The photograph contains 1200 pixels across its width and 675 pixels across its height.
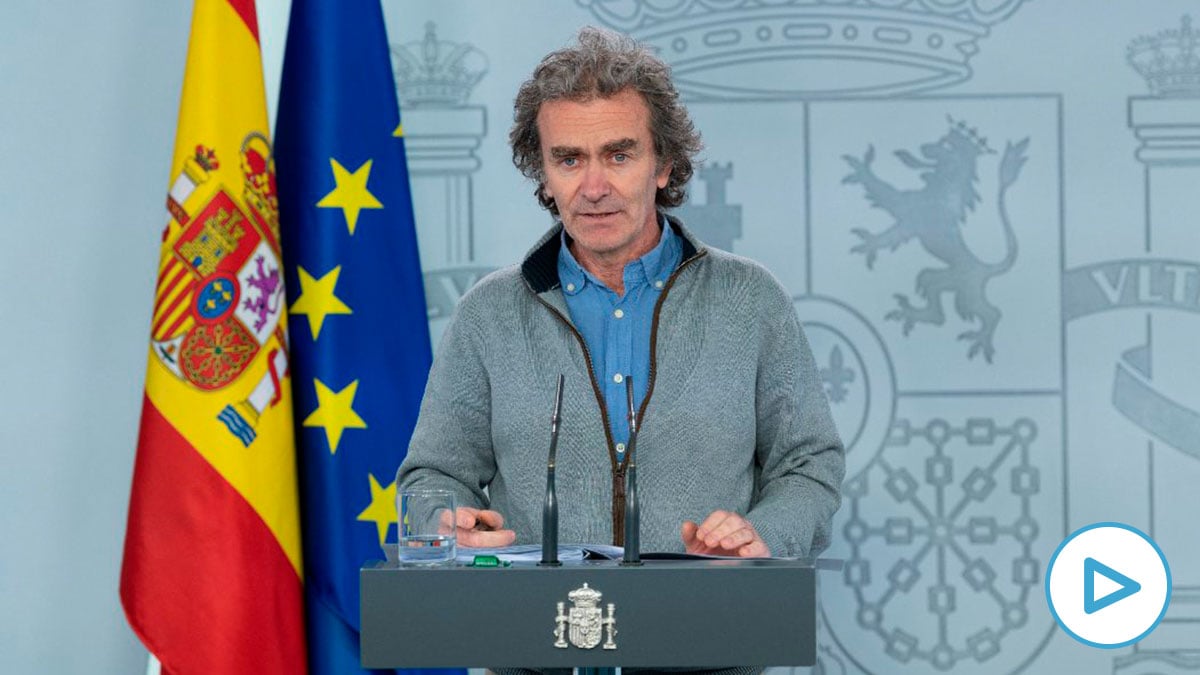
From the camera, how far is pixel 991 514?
3.15 meters

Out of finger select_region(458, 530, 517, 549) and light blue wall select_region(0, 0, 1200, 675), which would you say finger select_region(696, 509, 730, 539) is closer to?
finger select_region(458, 530, 517, 549)

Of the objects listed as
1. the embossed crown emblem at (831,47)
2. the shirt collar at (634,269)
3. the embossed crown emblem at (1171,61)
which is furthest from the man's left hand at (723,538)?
the embossed crown emblem at (1171,61)

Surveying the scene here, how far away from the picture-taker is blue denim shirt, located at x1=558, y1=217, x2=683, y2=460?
1.94m

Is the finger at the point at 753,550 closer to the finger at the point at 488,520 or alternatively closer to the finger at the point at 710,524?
the finger at the point at 710,524

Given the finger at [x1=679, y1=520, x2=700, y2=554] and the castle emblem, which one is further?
the finger at [x1=679, y1=520, x2=700, y2=554]

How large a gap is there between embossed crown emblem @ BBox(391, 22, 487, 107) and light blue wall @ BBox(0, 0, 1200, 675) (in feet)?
0.05

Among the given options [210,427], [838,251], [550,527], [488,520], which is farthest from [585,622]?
[838,251]

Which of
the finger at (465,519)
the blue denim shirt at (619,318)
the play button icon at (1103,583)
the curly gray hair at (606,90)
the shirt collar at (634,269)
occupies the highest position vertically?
the curly gray hair at (606,90)

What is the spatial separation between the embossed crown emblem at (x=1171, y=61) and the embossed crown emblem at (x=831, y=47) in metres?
0.30

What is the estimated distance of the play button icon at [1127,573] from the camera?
3.11 m

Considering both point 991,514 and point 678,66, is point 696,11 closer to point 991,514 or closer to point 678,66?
point 678,66

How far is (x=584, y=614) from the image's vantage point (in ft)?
4.34

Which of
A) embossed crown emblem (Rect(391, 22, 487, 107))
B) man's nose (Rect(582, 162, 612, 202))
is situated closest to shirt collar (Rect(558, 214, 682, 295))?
man's nose (Rect(582, 162, 612, 202))

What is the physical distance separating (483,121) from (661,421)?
1475 mm
